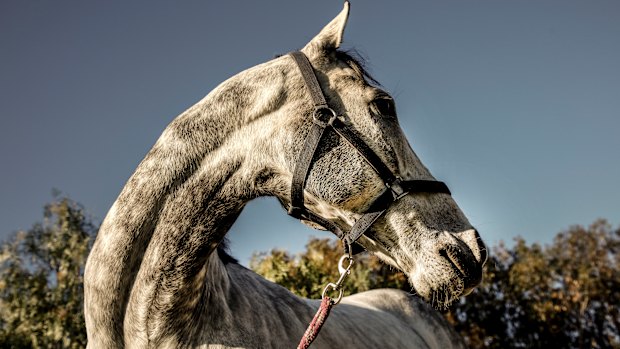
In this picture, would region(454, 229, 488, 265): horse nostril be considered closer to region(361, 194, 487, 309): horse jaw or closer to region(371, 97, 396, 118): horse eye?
region(361, 194, 487, 309): horse jaw

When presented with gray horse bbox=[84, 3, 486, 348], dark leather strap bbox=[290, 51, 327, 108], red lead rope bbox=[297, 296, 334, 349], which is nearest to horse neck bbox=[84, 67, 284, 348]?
gray horse bbox=[84, 3, 486, 348]

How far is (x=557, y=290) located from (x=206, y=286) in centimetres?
1859

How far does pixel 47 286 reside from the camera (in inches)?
762

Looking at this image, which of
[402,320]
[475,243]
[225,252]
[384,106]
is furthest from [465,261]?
[402,320]

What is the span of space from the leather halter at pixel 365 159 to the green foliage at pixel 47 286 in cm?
1558

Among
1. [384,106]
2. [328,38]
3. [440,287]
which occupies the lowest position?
[440,287]

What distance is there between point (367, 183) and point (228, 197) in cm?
77

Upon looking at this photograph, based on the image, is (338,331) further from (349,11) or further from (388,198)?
(349,11)

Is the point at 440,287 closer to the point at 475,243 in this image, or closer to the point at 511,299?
the point at 475,243

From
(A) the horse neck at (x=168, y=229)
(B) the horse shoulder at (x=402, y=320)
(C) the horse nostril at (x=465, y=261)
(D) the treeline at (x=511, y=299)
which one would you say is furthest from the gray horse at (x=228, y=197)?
(D) the treeline at (x=511, y=299)

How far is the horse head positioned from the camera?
2346 millimetres

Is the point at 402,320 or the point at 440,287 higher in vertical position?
the point at 402,320

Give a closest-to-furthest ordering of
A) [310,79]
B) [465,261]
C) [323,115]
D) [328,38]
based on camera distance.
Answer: [465,261] < [323,115] < [310,79] < [328,38]

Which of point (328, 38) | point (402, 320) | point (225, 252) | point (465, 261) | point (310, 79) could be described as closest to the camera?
point (465, 261)
